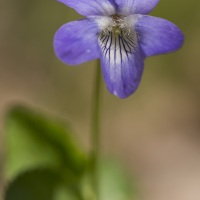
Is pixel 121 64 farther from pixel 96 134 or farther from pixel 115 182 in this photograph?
pixel 115 182

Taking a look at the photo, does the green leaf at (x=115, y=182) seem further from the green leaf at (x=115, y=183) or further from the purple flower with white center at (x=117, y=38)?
the purple flower with white center at (x=117, y=38)

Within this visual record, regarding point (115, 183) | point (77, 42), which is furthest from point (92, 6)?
point (115, 183)

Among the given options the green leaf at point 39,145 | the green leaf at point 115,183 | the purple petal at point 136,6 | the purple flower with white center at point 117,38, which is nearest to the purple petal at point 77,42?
the purple flower with white center at point 117,38

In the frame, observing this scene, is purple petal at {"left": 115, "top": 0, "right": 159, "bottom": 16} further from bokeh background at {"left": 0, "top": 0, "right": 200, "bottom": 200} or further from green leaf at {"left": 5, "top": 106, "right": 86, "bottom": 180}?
bokeh background at {"left": 0, "top": 0, "right": 200, "bottom": 200}

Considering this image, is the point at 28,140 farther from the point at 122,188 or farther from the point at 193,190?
the point at 193,190

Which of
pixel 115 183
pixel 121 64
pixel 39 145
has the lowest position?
pixel 115 183

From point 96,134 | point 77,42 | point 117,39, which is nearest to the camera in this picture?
point 77,42

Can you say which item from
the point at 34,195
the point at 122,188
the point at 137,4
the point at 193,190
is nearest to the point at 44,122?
the point at 34,195
